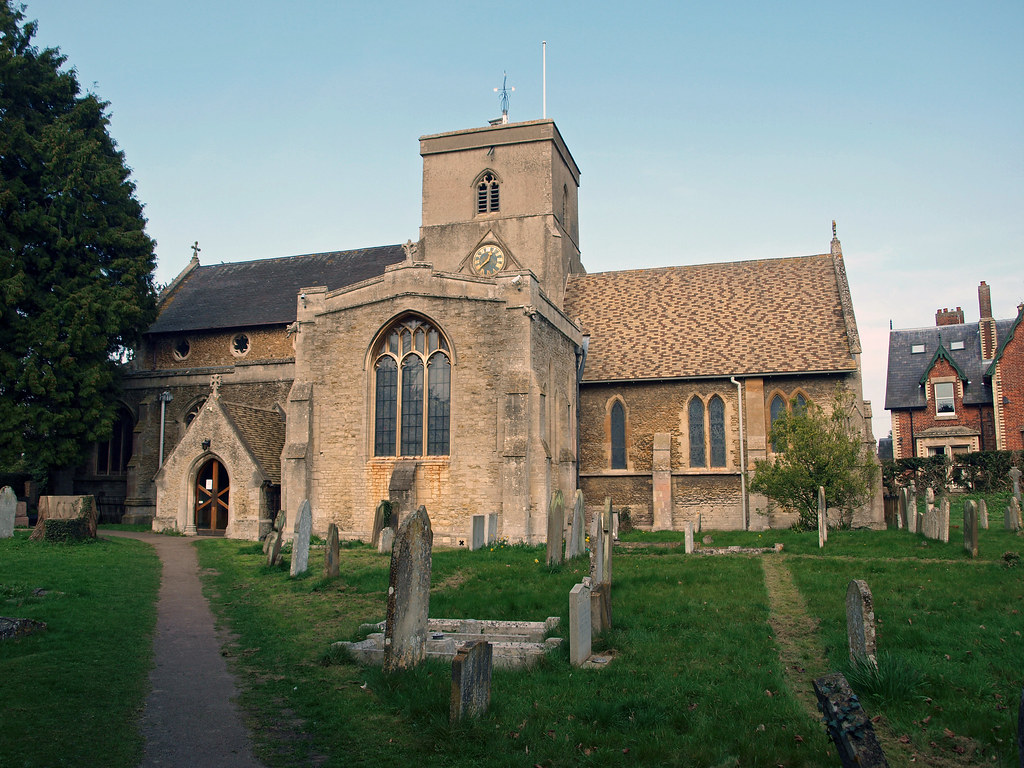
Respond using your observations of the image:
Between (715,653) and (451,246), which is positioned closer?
(715,653)

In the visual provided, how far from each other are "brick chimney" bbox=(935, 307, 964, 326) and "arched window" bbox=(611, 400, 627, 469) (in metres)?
23.4

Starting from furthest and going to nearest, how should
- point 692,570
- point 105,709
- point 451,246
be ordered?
point 451,246
point 692,570
point 105,709

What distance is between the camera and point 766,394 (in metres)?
28.6

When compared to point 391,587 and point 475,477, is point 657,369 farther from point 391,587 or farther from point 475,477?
point 391,587

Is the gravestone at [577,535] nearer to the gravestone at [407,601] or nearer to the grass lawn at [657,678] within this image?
the grass lawn at [657,678]

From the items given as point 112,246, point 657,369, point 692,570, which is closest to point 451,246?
point 657,369

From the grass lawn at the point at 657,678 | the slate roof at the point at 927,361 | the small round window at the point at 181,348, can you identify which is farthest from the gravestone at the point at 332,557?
the slate roof at the point at 927,361

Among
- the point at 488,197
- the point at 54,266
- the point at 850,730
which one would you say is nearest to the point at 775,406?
the point at 488,197

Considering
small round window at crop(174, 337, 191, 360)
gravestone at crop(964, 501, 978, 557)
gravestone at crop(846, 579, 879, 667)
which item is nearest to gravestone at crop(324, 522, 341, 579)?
gravestone at crop(846, 579, 879, 667)

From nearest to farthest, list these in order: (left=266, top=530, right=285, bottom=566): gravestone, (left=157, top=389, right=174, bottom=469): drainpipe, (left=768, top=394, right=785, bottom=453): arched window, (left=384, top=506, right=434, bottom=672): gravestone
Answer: (left=384, top=506, right=434, bottom=672): gravestone, (left=266, top=530, right=285, bottom=566): gravestone, (left=768, top=394, right=785, bottom=453): arched window, (left=157, top=389, right=174, bottom=469): drainpipe

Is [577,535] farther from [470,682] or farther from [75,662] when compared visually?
[470,682]

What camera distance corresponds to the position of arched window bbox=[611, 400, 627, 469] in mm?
29484

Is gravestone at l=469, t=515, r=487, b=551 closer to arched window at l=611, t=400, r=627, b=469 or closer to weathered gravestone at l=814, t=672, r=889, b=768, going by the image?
arched window at l=611, t=400, r=627, b=469

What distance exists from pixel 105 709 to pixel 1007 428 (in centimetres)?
3870
